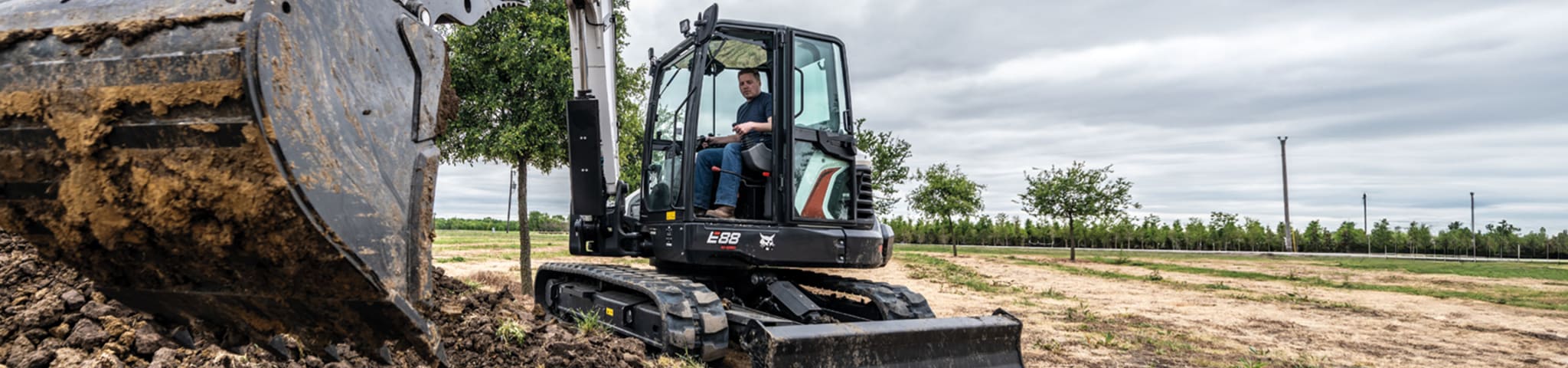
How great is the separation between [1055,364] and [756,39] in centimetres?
338

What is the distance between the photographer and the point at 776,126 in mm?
5352

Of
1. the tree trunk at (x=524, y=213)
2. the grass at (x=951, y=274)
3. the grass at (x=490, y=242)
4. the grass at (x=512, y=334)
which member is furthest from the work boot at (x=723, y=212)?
the grass at (x=490, y=242)

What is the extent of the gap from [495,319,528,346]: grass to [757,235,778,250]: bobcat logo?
1487mm

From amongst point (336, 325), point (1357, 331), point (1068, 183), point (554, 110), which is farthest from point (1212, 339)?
point (1068, 183)

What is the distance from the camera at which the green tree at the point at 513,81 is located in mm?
8961

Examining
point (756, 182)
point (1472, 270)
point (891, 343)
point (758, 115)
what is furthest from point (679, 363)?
point (1472, 270)

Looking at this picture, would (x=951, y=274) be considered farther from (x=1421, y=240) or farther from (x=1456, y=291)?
(x=1421, y=240)

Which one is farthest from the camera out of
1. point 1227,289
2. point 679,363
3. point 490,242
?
point 490,242

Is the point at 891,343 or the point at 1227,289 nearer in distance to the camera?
the point at 891,343

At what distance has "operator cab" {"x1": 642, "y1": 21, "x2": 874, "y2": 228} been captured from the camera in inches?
211

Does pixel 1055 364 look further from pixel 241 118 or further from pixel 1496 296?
pixel 1496 296

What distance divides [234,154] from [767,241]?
367 centimetres

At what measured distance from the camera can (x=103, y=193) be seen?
69.7 inches

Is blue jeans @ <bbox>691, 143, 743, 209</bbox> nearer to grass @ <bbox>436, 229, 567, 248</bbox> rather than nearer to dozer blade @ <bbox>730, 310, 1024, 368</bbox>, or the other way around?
dozer blade @ <bbox>730, 310, 1024, 368</bbox>
